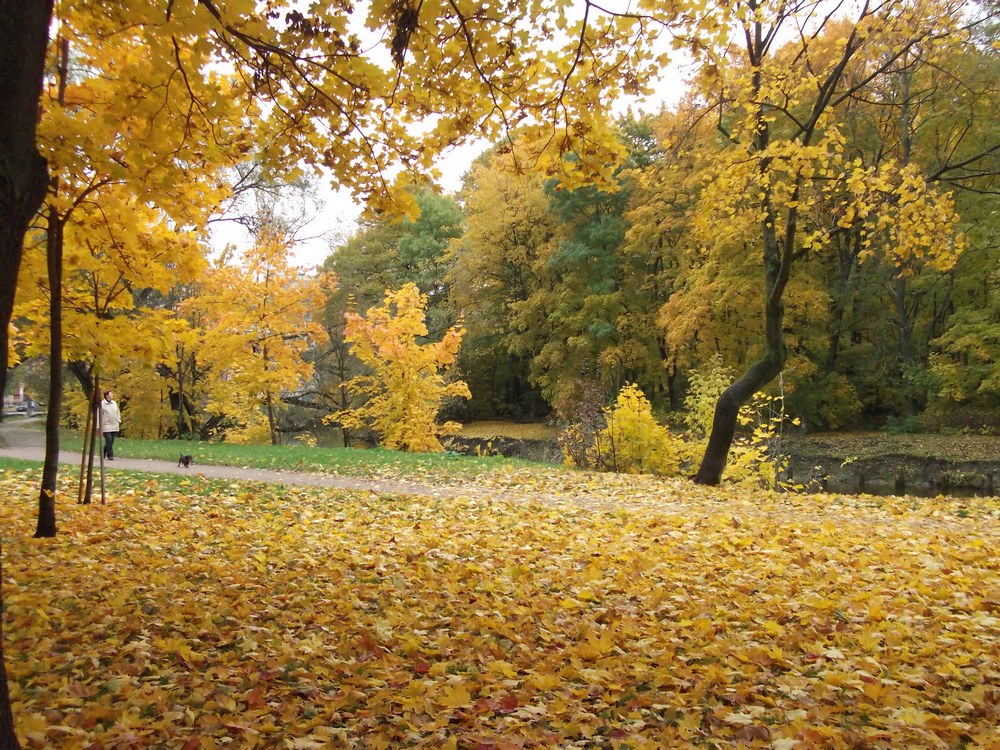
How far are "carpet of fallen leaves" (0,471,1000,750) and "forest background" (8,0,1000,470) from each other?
2.53 meters

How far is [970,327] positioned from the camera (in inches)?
751

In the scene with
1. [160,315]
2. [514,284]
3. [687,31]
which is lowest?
[160,315]

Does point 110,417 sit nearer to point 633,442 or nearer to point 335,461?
point 335,461

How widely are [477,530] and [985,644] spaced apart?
4.14 m

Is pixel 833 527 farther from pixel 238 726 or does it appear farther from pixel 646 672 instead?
pixel 238 726

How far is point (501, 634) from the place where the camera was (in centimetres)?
358

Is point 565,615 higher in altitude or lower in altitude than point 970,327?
lower

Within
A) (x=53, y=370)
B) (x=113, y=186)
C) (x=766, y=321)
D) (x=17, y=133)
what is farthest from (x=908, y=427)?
(x=17, y=133)

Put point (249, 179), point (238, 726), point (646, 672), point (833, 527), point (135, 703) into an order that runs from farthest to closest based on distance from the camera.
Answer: point (249, 179), point (833, 527), point (646, 672), point (135, 703), point (238, 726)

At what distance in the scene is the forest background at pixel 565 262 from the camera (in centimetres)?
500

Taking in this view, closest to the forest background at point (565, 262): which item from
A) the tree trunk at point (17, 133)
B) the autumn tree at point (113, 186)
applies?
the autumn tree at point (113, 186)

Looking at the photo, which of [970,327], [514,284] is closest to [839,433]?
[970,327]

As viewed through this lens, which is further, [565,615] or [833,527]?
[833,527]

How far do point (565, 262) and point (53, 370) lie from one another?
67.0 feet
